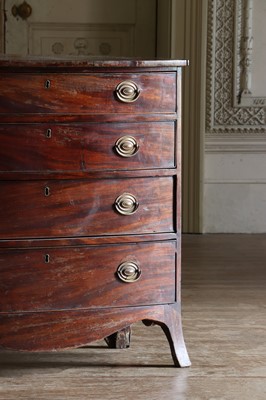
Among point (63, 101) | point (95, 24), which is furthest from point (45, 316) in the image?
point (95, 24)

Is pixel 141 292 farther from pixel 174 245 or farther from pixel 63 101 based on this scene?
pixel 63 101

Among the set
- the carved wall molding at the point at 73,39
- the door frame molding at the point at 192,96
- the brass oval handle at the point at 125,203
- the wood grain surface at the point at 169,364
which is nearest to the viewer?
the wood grain surface at the point at 169,364

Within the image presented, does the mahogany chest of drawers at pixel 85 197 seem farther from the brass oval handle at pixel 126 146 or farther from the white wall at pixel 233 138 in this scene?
the white wall at pixel 233 138

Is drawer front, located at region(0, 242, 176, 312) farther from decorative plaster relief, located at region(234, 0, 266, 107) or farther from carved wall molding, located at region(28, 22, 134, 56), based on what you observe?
carved wall molding, located at region(28, 22, 134, 56)

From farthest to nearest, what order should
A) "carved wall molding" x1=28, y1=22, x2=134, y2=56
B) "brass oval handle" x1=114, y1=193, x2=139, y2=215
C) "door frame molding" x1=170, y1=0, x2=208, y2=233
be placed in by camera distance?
"carved wall molding" x1=28, y1=22, x2=134, y2=56 → "door frame molding" x1=170, y1=0, x2=208, y2=233 → "brass oval handle" x1=114, y1=193, x2=139, y2=215

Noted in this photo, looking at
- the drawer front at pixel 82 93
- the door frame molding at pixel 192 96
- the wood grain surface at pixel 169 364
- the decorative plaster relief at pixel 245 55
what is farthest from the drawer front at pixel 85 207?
the decorative plaster relief at pixel 245 55

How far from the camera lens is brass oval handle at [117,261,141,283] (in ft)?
9.13

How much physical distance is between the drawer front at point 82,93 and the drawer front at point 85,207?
20cm

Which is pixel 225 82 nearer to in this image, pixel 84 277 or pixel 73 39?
pixel 73 39

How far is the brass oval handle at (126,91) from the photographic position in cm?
274

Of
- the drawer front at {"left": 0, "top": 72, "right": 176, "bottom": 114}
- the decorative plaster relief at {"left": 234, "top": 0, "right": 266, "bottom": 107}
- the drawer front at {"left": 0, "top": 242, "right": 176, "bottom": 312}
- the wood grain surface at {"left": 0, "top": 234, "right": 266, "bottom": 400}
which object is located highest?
the decorative plaster relief at {"left": 234, "top": 0, "right": 266, "bottom": 107}

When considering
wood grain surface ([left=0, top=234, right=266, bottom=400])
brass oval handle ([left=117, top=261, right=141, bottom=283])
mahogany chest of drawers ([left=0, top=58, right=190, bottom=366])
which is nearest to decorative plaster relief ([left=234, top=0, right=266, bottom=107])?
wood grain surface ([left=0, top=234, right=266, bottom=400])

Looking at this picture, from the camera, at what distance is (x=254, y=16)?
17.5 ft

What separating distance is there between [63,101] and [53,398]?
31.4 inches
